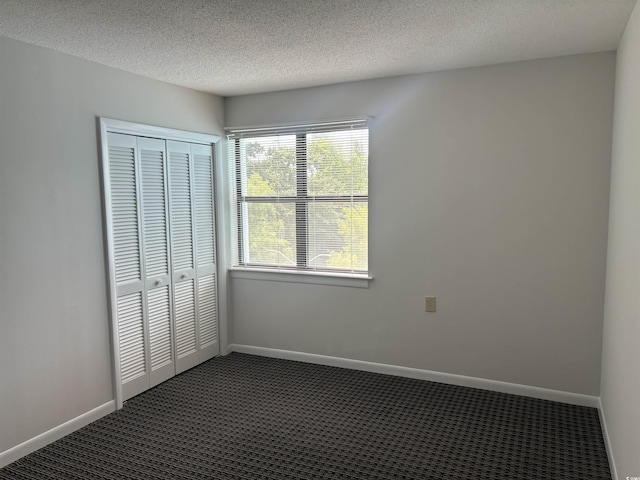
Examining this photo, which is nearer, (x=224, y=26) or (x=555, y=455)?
(x=224, y=26)

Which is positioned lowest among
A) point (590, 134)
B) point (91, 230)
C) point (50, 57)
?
point (91, 230)

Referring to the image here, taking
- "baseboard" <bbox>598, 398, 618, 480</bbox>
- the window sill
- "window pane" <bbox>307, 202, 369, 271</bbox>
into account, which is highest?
"window pane" <bbox>307, 202, 369, 271</bbox>

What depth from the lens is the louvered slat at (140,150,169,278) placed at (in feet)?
11.3

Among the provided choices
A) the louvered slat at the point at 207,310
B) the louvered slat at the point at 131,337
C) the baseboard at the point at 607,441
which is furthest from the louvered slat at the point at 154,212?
the baseboard at the point at 607,441

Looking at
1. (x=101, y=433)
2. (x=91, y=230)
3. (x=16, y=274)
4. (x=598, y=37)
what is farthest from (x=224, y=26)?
(x=101, y=433)

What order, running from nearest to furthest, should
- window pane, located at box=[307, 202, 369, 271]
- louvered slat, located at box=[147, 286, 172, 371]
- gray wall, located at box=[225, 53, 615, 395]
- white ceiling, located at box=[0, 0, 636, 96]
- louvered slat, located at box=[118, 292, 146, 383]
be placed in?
white ceiling, located at box=[0, 0, 636, 96], gray wall, located at box=[225, 53, 615, 395], louvered slat, located at box=[118, 292, 146, 383], louvered slat, located at box=[147, 286, 172, 371], window pane, located at box=[307, 202, 369, 271]

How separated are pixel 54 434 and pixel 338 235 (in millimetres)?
2338

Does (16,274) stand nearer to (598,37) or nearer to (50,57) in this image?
(50,57)

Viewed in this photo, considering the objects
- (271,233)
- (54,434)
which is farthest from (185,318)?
(54,434)

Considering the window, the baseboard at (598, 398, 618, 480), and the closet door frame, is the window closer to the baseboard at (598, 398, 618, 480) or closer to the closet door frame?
the closet door frame

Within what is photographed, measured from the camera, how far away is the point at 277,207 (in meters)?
4.14

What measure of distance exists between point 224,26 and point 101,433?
2.48 meters

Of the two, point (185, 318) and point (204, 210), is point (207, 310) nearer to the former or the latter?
point (185, 318)

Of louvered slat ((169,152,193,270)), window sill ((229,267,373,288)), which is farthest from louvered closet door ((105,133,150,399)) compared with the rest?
window sill ((229,267,373,288))
